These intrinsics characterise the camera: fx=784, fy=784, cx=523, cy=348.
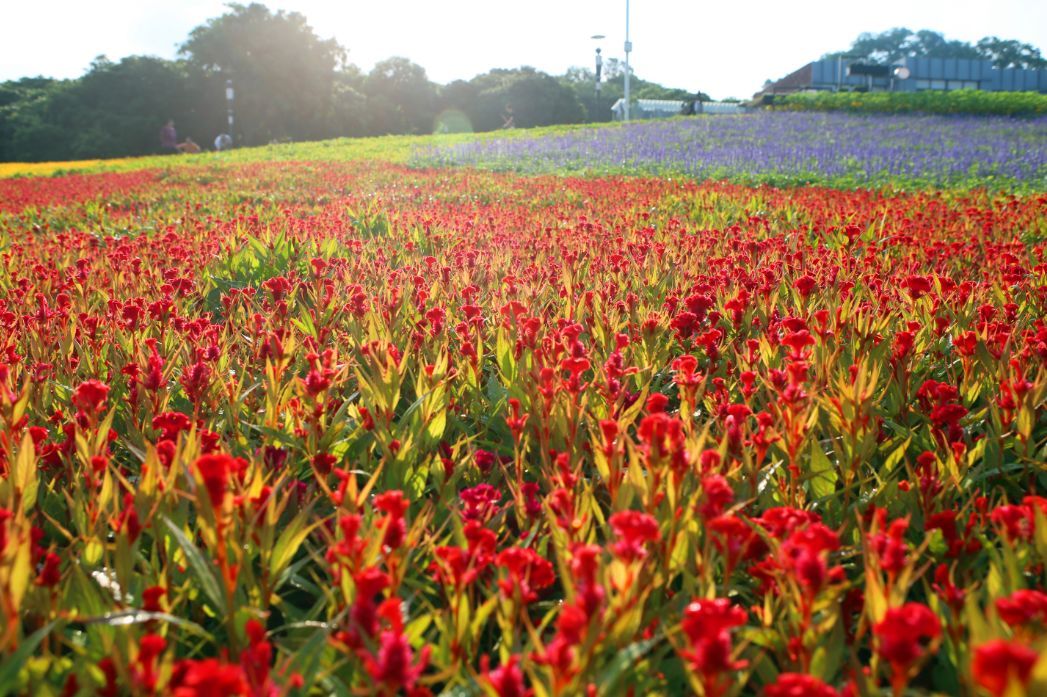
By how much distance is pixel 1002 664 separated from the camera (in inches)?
30.4

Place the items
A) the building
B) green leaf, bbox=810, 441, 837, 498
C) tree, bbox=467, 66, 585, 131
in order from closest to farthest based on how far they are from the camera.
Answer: green leaf, bbox=810, 441, 837, 498 → the building → tree, bbox=467, 66, 585, 131

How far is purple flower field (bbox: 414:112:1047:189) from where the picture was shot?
12.7 m

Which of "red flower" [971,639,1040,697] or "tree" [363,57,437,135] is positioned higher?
"tree" [363,57,437,135]

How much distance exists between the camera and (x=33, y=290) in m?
3.97

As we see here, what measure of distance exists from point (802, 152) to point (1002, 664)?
1660 cm

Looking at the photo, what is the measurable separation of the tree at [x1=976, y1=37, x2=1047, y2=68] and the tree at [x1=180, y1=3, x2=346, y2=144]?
8730cm

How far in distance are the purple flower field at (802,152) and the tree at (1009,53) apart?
9006 cm

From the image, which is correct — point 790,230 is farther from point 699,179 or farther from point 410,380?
point 699,179

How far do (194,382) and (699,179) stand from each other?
1216 centimetres

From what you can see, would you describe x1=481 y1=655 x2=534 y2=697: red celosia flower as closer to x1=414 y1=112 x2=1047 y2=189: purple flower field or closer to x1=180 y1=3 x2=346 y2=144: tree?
x1=414 y1=112 x2=1047 y2=189: purple flower field

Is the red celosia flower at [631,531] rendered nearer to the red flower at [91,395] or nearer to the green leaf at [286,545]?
the green leaf at [286,545]

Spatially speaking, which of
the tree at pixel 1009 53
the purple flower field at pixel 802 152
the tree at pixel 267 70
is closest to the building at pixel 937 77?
the purple flower field at pixel 802 152

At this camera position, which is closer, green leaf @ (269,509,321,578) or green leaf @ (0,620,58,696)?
green leaf @ (0,620,58,696)

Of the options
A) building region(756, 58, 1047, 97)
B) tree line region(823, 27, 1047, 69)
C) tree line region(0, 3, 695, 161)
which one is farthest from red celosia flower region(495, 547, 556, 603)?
tree line region(823, 27, 1047, 69)
